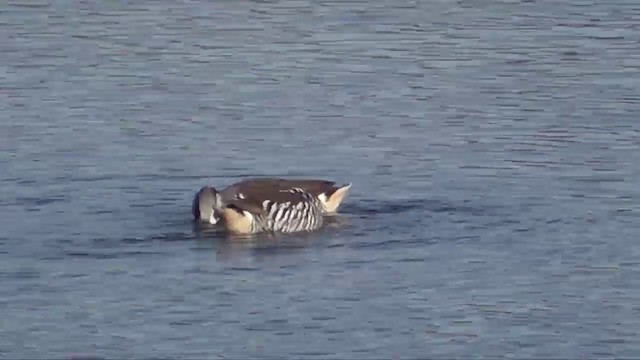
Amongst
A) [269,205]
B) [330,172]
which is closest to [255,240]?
[269,205]

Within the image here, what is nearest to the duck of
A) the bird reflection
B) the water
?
the bird reflection

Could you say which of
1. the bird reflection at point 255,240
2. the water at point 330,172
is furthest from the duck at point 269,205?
the water at point 330,172

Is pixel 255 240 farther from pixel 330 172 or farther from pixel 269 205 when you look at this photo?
pixel 330 172

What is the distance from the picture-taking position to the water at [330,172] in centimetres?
1588

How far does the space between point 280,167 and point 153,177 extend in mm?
1258

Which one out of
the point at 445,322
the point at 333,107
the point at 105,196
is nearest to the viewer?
the point at 445,322

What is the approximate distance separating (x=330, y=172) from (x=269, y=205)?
1.53 m

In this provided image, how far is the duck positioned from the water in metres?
0.27

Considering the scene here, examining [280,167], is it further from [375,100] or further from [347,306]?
[347,306]

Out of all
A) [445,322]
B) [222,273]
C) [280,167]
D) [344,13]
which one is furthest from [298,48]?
[445,322]

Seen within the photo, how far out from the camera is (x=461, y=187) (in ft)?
66.1

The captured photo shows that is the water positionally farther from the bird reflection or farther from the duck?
the duck

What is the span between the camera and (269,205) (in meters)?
19.4

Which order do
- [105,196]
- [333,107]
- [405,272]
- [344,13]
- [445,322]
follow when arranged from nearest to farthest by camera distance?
1. [445,322]
2. [405,272]
3. [105,196]
4. [333,107]
5. [344,13]
